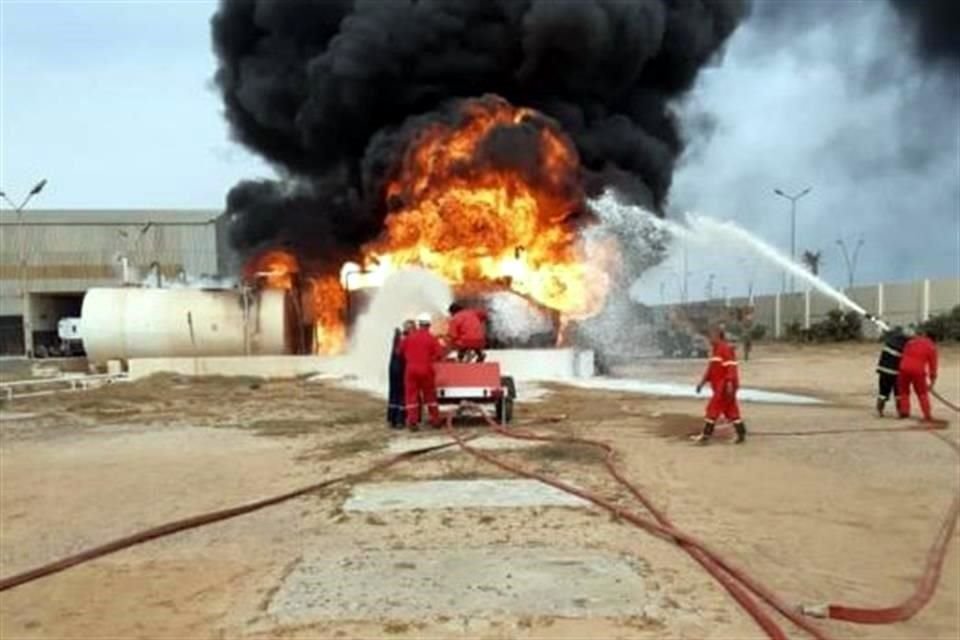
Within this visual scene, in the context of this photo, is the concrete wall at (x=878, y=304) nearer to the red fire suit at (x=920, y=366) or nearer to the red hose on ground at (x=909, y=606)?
the red fire suit at (x=920, y=366)

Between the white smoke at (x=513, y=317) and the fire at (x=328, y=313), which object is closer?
the white smoke at (x=513, y=317)

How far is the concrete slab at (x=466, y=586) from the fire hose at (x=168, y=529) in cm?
186

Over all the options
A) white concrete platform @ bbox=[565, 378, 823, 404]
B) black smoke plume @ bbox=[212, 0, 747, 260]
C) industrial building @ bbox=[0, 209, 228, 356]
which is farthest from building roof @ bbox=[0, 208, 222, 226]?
white concrete platform @ bbox=[565, 378, 823, 404]

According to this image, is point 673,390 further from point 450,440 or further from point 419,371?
A: point 450,440

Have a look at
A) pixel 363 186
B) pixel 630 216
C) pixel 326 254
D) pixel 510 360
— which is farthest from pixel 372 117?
pixel 510 360

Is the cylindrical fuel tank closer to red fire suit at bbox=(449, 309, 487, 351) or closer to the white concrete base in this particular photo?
the white concrete base

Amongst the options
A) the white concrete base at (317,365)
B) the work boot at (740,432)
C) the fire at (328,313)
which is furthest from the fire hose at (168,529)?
the fire at (328,313)

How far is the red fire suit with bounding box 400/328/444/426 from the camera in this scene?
573 inches

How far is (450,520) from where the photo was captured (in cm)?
852

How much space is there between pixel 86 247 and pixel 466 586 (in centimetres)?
6435

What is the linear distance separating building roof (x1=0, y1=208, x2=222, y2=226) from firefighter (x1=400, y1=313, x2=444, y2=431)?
52.2m

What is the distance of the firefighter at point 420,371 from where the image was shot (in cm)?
1456

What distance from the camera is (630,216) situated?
31422mm

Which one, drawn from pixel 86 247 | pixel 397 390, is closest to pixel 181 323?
pixel 397 390
